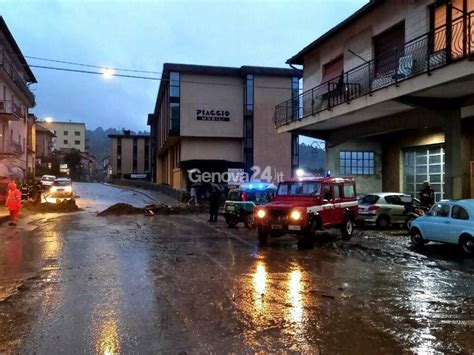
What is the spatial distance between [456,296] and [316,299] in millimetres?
2270

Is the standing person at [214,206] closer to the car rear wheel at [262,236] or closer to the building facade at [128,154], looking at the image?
the car rear wheel at [262,236]

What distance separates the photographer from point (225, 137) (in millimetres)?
43656

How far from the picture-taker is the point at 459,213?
484 inches

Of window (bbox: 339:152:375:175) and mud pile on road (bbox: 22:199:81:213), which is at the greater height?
window (bbox: 339:152:375:175)

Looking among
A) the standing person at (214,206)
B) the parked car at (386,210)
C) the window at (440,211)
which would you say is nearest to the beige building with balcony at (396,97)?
A: the parked car at (386,210)

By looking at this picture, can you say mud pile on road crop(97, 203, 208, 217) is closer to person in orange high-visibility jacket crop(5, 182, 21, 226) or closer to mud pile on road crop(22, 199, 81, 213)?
mud pile on road crop(22, 199, 81, 213)

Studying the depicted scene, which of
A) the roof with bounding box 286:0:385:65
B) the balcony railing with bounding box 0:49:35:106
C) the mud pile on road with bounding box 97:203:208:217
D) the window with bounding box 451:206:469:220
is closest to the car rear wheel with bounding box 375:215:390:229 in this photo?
the window with bounding box 451:206:469:220

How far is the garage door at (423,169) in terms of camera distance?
21.0 metres

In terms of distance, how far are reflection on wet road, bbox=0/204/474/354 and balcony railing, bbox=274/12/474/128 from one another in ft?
18.6

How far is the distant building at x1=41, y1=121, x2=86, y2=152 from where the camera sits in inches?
5118

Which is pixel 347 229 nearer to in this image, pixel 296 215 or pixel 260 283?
pixel 296 215

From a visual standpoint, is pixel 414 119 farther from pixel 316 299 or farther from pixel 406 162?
pixel 316 299

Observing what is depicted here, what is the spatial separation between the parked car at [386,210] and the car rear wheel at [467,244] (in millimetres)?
6025

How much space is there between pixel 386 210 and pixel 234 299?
12579 mm
